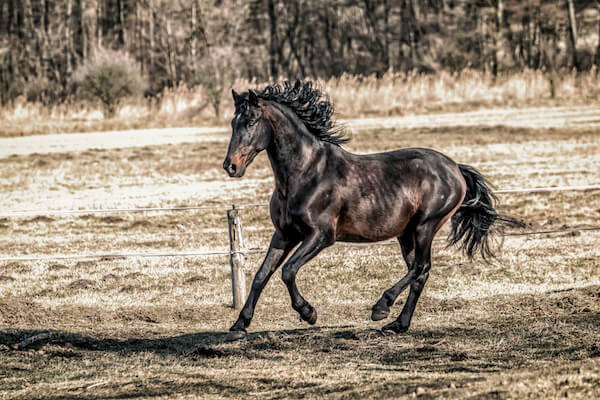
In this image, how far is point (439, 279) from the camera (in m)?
9.88

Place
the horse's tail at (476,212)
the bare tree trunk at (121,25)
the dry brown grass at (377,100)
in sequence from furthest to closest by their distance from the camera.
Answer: the bare tree trunk at (121,25) → the dry brown grass at (377,100) → the horse's tail at (476,212)

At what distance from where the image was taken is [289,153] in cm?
658

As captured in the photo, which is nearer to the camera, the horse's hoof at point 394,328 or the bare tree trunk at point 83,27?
the horse's hoof at point 394,328

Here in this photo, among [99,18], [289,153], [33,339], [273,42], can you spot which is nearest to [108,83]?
[273,42]

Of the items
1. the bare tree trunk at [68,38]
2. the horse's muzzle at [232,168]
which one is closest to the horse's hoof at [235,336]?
the horse's muzzle at [232,168]

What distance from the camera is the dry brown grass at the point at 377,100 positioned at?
26875 millimetres

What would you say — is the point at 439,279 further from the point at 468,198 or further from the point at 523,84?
the point at 523,84

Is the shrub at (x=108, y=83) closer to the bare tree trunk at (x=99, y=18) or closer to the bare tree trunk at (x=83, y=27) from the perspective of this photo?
the bare tree trunk at (x=83, y=27)

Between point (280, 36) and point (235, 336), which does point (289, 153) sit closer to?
point (235, 336)

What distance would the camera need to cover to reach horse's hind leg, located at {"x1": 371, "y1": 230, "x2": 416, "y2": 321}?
6.72 m

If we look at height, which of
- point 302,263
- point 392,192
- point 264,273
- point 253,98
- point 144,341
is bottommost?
point 144,341

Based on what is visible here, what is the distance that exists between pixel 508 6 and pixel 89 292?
34.5 meters

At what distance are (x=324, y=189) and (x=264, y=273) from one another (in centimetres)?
81

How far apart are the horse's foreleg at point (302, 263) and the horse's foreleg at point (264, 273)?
0.46 ft
